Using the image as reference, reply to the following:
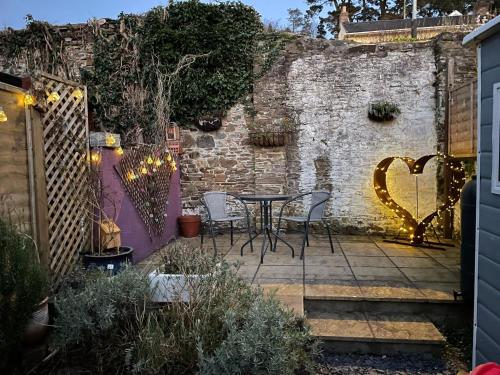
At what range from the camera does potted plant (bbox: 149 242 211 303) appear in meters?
2.63

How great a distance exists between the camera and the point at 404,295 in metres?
3.34

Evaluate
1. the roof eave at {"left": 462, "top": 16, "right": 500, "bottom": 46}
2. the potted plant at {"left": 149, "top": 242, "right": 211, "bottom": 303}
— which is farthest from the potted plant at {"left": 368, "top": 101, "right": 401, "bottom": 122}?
the potted plant at {"left": 149, "top": 242, "right": 211, "bottom": 303}

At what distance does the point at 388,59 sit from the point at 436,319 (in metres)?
4.27

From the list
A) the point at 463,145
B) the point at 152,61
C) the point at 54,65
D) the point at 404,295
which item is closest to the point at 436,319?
the point at 404,295

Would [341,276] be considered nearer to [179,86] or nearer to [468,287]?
[468,287]

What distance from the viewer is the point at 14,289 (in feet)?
7.06

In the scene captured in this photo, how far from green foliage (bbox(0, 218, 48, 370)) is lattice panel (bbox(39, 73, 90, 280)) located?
1215 millimetres

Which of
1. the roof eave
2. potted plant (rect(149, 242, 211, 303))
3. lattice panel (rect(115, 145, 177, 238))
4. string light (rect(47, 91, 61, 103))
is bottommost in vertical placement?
potted plant (rect(149, 242, 211, 303))

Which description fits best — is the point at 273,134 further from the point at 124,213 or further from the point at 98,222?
the point at 98,222

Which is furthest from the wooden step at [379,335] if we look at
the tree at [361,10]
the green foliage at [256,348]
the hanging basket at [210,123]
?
the tree at [361,10]

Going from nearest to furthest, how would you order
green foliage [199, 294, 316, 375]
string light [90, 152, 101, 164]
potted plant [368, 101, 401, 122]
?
1. green foliage [199, 294, 316, 375]
2. string light [90, 152, 101, 164]
3. potted plant [368, 101, 401, 122]

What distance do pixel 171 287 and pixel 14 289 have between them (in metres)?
0.95

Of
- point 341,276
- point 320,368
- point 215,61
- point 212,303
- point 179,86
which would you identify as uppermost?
point 215,61

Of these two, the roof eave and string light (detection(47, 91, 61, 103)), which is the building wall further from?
string light (detection(47, 91, 61, 103))
